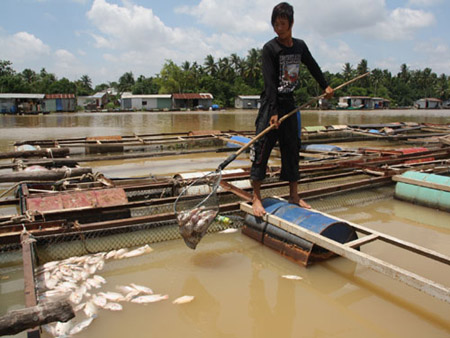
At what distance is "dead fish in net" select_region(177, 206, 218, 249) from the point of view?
11.9 feet

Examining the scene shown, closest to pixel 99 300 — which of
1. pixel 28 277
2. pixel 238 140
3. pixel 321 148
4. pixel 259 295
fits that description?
pixel 28 277

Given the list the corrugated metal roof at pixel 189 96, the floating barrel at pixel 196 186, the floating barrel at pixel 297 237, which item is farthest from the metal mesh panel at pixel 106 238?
the corrugated metal roof at pixel 189 96

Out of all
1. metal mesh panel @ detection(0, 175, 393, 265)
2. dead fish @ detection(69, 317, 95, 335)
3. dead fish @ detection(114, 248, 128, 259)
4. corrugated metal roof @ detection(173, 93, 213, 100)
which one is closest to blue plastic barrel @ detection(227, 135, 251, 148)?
metal mesh panel @ detection(0, 175, 393, 265)

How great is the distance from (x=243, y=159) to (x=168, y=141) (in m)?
2.99

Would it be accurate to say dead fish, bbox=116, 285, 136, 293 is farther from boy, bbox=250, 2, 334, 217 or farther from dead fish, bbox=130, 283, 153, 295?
boy, bbox=250, 2, 334, 217

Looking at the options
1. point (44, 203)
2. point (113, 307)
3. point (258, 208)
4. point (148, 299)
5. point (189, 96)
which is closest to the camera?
point (113, 307)

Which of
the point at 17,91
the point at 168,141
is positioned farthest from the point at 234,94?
the point at 168,141

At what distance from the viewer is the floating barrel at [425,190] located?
5621 millimetres

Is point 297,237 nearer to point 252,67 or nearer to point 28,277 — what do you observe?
point 28,277

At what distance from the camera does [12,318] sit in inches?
78.9

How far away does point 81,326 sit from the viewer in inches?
107

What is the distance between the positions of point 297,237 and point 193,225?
3.67 feet

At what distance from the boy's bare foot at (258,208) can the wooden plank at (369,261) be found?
6 centimetres

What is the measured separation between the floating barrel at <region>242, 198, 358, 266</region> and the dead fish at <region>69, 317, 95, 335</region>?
2076mm
